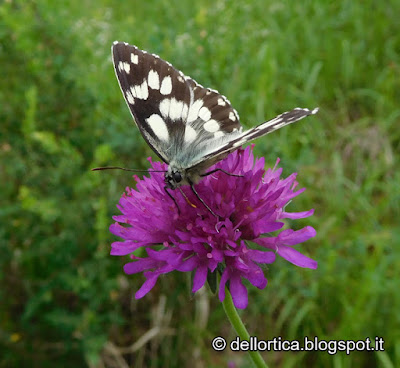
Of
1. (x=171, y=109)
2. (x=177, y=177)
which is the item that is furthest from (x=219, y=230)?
(x=171, y=109)

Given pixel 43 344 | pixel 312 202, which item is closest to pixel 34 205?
pixel 43 344

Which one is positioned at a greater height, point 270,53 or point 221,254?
point 270,53

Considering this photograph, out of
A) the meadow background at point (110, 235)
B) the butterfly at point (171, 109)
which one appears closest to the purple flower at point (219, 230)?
the butterfly at point (171, 109)

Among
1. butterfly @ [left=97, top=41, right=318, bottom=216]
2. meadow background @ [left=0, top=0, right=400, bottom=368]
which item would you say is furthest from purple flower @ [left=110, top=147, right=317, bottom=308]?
meadow background @ [left=0, top=0, right=400, bottom=368]

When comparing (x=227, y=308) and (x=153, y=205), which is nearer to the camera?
(x=227, y=308)

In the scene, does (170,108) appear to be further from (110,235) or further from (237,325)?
(110,235)

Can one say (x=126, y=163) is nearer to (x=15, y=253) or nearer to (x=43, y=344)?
(x=15, y=253)

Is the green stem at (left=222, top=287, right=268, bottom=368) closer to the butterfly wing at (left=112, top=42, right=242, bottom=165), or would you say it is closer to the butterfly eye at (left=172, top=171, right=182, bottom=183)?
the butterfly eye at (left=172, top=171, right=182, bottom=183)
